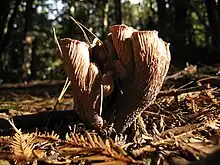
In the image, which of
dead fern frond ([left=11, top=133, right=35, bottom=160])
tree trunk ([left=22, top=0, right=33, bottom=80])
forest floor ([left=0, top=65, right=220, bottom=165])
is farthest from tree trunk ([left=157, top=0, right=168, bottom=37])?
dead fern frond ([left=11, top=133, right=35, bottom=160])

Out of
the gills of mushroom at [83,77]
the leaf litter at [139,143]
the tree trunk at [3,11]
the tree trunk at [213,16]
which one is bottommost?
the leaf litter at [139,143]

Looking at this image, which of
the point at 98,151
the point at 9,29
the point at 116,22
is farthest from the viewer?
the point at 116,22

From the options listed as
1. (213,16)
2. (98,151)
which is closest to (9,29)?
(213,16)

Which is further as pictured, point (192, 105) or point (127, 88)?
point (192, 105)

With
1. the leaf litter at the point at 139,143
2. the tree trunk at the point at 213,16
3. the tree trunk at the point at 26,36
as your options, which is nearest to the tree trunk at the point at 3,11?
the tree trunk at the point at 26,36

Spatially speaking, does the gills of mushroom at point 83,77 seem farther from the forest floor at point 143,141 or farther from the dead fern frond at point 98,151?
the dead fern frond at point 98,151

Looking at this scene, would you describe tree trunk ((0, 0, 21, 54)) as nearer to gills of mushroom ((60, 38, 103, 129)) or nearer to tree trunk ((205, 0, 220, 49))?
tree trunk ((205, 0, 220, 49))

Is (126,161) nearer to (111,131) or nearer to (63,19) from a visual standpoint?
(111,131)

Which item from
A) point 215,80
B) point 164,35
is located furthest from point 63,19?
point 215,80

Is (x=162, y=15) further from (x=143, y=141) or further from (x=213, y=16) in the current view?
(x=143, y=141)
